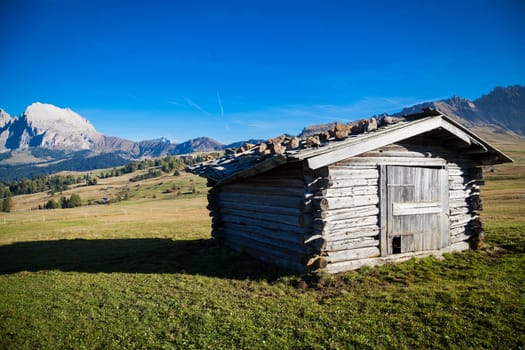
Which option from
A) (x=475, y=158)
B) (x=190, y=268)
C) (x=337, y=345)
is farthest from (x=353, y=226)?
(x=475, y=158)

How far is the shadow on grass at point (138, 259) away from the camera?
39.3 ft

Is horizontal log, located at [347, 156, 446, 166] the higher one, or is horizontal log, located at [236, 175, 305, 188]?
horizontal log, located at [347, 156, 446, 166]

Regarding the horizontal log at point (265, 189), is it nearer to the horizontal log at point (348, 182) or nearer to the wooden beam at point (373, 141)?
the horizontal log at point (348, 182)

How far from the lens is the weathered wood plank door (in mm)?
11875

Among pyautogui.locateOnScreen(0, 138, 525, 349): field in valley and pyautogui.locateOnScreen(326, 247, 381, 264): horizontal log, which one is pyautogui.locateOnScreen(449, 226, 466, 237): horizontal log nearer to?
pyautogui.locateOnScreen(0, 138, 525, 349): field in valley

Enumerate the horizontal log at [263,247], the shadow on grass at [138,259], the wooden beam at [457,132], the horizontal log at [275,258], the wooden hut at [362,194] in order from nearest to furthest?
1. the wooden hut at [362,194]
2. the horizontal log at [275,258]
3. the horizontal log at [263,247]
4. the shadow on grass at [138,259]
5. the wooden beam at [457,132]

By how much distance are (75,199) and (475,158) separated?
374 feet

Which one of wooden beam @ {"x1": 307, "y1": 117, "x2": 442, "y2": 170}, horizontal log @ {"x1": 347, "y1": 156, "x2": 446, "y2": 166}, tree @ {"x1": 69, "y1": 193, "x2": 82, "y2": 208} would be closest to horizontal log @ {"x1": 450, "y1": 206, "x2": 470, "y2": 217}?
horizontal log @ {"x1": 347, "y1": 156, "x2": 446, "y2": 166}

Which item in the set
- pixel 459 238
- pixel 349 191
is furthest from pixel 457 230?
pixel 349 191

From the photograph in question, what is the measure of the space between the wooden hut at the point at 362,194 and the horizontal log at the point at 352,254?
33mm

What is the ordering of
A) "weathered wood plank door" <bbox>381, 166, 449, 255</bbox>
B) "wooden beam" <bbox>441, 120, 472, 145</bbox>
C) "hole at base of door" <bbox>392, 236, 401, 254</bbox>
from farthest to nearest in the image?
1. "wooden beam" <bbox>441, 120, 472, 145</bbox>
2. "hole at base of door" <bbox>392, 236, 401, 254</bbox>
3. "weathered wood plank door" <bbox>381, 166, 449, 255</bbox>

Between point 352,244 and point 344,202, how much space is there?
145 cm

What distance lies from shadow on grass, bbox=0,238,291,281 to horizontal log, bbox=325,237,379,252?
5.58 ft

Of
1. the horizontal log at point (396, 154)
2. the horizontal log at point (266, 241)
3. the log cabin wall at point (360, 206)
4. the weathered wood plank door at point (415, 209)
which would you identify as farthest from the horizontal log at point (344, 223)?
the horizontal log at point (396, 154)
